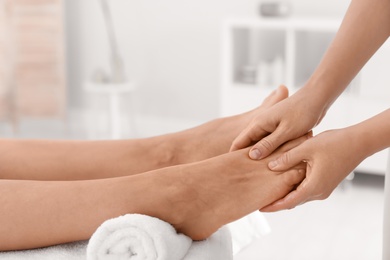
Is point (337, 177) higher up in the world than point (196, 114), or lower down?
higher up

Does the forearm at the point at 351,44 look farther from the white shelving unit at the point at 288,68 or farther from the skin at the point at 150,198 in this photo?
the white shelving unit at the point at 288,68

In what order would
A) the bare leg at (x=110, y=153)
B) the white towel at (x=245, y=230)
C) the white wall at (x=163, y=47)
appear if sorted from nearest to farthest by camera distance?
1. the bare leg at (x=110, y=153)
2. the white towel at (x=245, y=230)
3. the white wall at (x=163, y=47)

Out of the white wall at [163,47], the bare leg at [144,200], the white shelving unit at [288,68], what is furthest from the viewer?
the white wall at [163,47]

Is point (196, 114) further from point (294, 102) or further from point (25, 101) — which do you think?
point (294, 102)

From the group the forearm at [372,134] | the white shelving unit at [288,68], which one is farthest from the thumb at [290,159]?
the white shelving unit at [288,68]

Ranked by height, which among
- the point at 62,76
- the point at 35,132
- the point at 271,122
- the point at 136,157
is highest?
the point at 271,122

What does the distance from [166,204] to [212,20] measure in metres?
2.59

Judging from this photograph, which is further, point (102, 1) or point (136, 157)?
point (102, 1)

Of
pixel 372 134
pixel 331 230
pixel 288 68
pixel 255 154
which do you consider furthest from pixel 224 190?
pixel 288 68

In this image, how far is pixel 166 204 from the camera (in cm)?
141

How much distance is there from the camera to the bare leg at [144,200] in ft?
4.59

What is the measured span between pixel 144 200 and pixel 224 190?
17cm

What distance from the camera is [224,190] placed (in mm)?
1461

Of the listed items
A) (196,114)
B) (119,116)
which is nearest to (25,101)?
(119,116)
